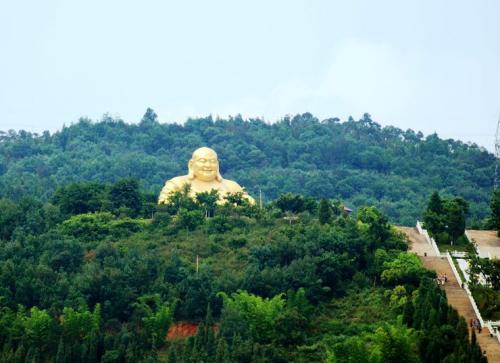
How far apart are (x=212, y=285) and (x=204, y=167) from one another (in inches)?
307

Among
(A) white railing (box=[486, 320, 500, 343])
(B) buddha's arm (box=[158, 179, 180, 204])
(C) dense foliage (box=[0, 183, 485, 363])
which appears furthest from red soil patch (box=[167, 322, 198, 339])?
(B) buddha's arm (box=[158, 179, 180, 204])

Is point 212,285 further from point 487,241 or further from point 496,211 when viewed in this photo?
point 496,211

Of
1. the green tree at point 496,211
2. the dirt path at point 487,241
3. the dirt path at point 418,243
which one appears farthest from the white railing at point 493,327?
the green tree at point 496,211

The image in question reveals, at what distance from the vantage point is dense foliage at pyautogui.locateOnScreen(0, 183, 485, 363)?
2706 cm

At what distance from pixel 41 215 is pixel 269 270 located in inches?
267

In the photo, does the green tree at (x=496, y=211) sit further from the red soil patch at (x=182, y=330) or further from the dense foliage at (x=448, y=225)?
the red soil patch at (x=182, y=330)

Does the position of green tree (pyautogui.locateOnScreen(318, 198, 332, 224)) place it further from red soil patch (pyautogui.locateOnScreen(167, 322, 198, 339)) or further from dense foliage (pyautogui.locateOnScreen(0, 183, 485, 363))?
red soil patch (pyautogui.locateOnScreen(167, 322, 198, 339))

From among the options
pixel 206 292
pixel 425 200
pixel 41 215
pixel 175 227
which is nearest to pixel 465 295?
pixel 206 292

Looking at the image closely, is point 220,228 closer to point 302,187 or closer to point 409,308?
point 409,308

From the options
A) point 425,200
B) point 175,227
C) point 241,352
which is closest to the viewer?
point 241,352

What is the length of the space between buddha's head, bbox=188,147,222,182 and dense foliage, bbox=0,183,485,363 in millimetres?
1282

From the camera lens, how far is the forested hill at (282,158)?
173 feet

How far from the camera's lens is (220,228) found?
3447 centimetres

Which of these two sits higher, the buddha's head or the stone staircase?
the buddha's head
